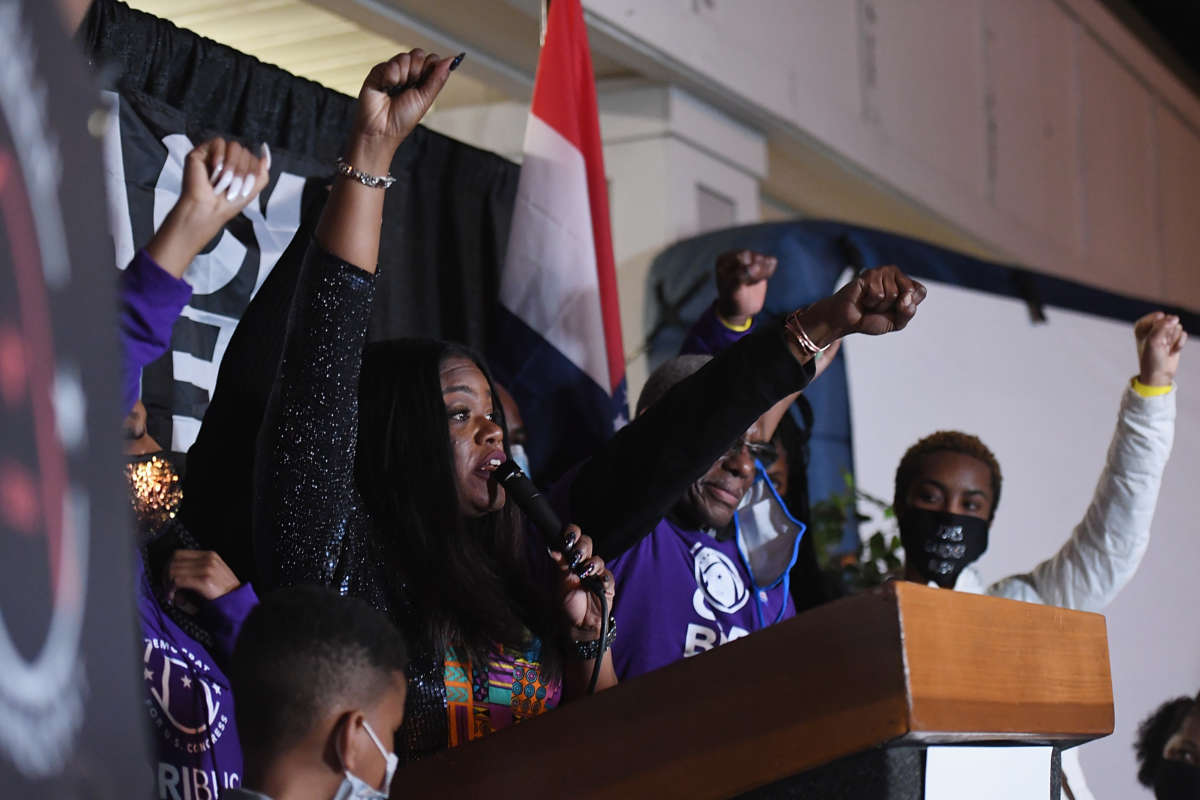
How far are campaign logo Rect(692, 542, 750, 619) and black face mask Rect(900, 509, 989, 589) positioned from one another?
58cm

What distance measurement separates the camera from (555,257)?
3023 millimetres

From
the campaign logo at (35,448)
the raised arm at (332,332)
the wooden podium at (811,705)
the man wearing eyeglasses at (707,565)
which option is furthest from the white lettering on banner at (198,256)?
the campaign logo at (35,448)

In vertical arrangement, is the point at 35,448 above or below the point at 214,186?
below

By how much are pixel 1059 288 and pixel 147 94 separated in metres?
2.61

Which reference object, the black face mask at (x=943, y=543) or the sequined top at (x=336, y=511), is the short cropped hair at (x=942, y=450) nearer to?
the black face mask at (x=943, y=543)

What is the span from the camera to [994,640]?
1101mm

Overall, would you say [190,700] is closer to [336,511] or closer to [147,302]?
[336,511]


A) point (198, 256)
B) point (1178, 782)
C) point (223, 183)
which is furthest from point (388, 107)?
point (1178, 782)

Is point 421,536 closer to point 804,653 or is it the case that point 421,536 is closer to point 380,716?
point 380,716

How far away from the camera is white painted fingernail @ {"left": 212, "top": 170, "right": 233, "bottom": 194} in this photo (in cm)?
148

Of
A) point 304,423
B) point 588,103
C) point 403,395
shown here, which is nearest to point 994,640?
point 304,423

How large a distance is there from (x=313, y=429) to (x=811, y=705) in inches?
24.6

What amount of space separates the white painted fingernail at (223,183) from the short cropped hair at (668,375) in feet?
3.17

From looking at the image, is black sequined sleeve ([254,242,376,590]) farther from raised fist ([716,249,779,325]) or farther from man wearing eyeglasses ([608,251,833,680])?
Result: raised fist ([716,249,779,325])
